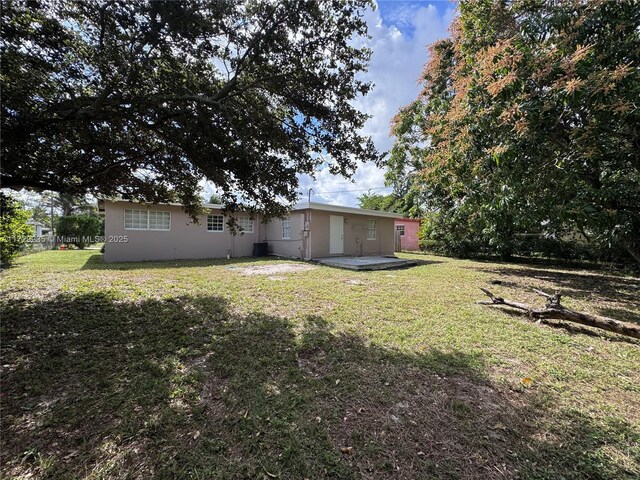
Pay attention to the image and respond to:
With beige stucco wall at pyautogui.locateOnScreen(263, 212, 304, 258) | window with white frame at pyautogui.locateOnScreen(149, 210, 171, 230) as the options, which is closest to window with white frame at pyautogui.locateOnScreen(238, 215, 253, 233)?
beige stucco wall at pyautogui.locateOnScreen(263, 212, 304, 258)

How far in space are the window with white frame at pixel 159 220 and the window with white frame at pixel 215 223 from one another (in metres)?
1.67

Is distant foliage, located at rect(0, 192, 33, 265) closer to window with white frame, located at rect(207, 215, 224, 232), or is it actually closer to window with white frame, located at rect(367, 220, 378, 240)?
window with white frame, located at rect(207, 215, 224, 232)

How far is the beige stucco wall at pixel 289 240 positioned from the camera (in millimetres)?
13117

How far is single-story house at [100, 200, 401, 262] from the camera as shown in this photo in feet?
37.9

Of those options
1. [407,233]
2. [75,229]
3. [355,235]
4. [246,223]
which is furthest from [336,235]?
[75,229]

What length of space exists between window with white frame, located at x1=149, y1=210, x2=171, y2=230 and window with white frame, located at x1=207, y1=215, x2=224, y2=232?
167 centimetres

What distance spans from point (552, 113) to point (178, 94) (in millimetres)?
5068

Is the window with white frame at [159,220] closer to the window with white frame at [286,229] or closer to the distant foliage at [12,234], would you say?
the distant foliage at [12,234]

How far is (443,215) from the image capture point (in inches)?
487

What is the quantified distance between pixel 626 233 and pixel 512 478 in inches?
272

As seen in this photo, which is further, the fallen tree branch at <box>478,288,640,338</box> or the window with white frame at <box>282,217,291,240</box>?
the window with white frame at <box>282,217,291,240</box>

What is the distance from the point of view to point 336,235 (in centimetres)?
1398

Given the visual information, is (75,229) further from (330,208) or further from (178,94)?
(178,94)

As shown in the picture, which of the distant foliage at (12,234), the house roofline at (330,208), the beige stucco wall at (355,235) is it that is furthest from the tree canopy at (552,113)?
the distant foliage at (12,234)
